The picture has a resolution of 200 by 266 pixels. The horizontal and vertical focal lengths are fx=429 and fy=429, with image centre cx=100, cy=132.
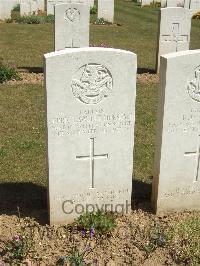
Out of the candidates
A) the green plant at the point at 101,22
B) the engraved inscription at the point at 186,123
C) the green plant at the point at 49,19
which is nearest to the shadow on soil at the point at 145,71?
the engraved inscription at the point at 186,123

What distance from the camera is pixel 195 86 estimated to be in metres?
4.53

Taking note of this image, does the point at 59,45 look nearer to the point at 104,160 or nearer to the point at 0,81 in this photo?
the point at 0,81

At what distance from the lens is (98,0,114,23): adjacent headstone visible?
67.2 ft

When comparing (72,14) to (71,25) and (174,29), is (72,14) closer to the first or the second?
(71,25)

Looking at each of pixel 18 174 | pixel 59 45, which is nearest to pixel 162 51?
pixel 59 45

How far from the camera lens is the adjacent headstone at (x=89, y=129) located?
13.8 ft

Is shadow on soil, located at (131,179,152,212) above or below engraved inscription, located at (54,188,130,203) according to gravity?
below

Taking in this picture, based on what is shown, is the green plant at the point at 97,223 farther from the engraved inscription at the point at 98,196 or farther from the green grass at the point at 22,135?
the green grass at the point at 22,135

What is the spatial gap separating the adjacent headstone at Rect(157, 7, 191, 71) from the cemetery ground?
40.6 inches

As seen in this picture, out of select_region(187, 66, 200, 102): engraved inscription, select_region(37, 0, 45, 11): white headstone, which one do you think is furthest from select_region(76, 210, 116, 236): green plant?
select_region(37, 0, 45, 11): white headstone

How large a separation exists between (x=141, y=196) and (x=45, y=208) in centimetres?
124

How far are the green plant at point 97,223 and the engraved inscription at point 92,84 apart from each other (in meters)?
1.24

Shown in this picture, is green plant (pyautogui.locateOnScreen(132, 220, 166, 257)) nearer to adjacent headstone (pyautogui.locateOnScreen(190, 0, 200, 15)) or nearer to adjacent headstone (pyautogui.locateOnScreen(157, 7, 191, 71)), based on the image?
adjacent headstone (pyautogui.locateOnScreen(157, 7, 191, 71))

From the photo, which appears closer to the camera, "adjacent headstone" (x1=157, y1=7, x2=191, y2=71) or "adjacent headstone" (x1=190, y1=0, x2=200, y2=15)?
"adjacent headstone" (x1=157, y1=7, x2=191, y2=71)
